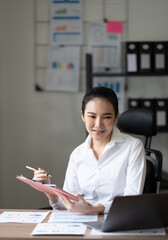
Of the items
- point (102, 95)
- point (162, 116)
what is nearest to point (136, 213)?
point (102, 95)

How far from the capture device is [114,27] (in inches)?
129

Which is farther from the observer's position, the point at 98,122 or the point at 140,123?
the point at 140,123

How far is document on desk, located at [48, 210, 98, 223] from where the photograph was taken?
4.77ft

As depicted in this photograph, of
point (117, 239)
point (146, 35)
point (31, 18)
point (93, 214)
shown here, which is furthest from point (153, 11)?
point (117, 239)

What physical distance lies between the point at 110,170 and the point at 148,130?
36 centimetres

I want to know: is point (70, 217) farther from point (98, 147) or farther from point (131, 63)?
point (131, 63)

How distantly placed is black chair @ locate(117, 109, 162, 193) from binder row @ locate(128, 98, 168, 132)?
1.00 metres

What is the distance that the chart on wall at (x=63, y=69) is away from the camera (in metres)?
3.31

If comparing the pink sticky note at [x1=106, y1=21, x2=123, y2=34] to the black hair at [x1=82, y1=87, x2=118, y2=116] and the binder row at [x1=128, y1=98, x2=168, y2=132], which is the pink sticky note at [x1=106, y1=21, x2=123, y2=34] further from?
the black hair at [x1=82, y1=87, x2=118, y2=116]

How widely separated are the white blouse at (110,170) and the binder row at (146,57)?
1.28 meters

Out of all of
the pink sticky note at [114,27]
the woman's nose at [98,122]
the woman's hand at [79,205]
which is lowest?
the woman's hand at [79,205]

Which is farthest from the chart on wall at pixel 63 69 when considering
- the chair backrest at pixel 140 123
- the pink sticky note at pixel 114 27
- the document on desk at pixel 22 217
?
the document on desk at pixel 22 217

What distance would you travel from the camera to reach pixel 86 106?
1.77 metres

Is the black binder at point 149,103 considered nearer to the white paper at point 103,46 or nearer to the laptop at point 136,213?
the white paper at point 103,46
